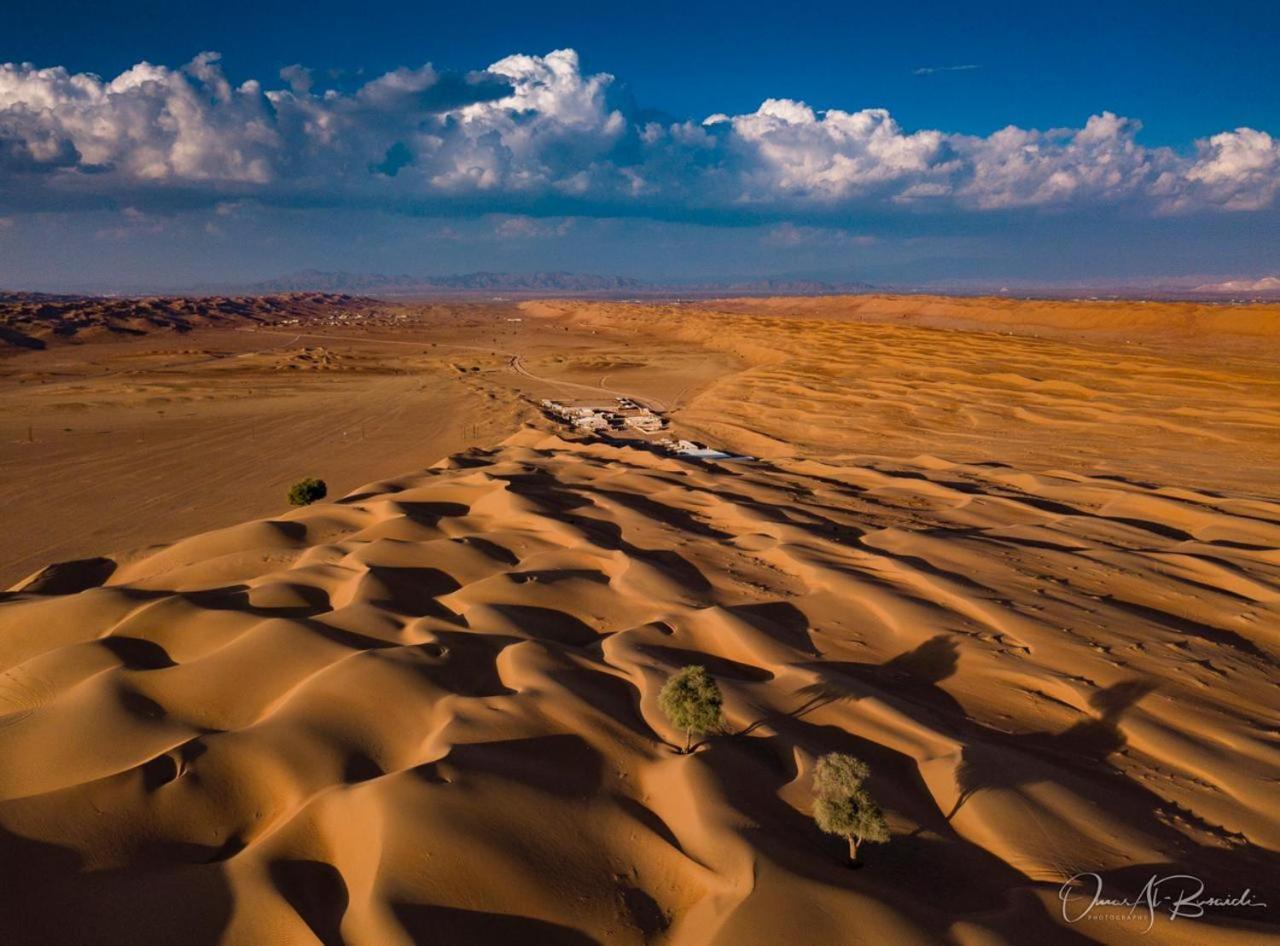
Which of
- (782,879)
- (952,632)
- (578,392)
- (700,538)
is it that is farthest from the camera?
(578,392)

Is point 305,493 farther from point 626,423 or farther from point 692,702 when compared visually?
point 692,702

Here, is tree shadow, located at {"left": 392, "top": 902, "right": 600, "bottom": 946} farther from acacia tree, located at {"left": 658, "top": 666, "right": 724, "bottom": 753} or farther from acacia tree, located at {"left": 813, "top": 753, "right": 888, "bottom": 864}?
acacia tree, located at {"left": 658, "top": 666, "right": 724, "bottom": 753}

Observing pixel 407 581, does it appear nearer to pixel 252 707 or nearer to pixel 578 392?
pixel 252 707

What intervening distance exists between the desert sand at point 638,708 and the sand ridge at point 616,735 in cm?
3

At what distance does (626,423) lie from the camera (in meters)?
27.2

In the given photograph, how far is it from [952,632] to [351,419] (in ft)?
86.4

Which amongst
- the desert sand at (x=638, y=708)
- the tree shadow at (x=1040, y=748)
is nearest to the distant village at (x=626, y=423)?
the desert sand at (x=638, y=708)

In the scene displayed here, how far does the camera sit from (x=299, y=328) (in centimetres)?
7950

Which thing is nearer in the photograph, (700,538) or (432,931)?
(432,931)

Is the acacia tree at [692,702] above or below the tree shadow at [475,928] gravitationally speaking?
above

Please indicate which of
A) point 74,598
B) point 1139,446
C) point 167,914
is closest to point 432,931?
point 167,914

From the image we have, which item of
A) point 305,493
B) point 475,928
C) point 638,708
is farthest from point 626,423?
point 475,928

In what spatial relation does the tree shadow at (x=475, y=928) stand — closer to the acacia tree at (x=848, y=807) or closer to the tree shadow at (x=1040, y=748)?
the acacia tree at (x=848, y=807)

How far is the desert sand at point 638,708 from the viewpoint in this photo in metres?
4.23
